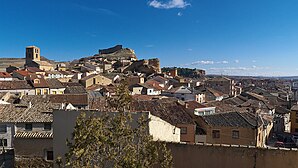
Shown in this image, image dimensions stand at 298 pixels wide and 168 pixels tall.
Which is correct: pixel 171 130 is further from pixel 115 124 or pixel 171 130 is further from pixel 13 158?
pixel 13 158

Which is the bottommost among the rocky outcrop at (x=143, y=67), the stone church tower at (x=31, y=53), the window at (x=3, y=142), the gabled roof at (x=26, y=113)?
the window at (x=3, y=142)

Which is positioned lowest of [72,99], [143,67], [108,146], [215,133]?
[215,133]

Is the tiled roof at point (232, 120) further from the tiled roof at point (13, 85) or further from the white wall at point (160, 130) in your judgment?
the tiled roof at point (13, 85)

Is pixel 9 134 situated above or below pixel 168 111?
below

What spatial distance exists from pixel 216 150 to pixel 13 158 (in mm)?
20789

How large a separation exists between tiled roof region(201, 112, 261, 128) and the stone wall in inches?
564

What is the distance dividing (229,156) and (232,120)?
50.7 feet

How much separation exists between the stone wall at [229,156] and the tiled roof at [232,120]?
14336mm

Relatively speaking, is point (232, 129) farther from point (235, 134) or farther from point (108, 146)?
point (108, 146)

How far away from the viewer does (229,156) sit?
13375 mm

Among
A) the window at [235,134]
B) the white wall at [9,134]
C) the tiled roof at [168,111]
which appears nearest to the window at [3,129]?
the white wall at [9,134]

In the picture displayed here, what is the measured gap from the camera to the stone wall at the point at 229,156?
12570 mm

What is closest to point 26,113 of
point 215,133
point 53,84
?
point 215,133

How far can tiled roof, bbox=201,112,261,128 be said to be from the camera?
27.4 m
